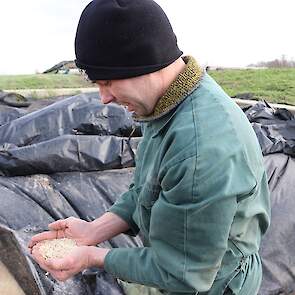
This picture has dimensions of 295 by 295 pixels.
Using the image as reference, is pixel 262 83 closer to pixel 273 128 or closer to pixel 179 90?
pixel 273 128

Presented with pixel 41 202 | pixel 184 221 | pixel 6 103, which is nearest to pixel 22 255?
pixel 41 202

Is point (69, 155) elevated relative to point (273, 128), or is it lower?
elevated

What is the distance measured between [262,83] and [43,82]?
132 inches

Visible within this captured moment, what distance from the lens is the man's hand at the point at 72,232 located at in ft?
5.59

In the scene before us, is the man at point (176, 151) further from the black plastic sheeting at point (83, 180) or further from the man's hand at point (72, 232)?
the black plastic sheeting at point (83, 180)

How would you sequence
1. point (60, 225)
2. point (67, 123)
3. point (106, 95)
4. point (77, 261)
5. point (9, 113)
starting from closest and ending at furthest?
point (106, 95) → point (77, 261) → point (60, 225) → point (67, 123) → point (9, 113)

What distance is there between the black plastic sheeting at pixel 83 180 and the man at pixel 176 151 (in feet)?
2.84

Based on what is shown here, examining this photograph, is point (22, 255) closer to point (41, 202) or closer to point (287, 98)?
point (41, 202)

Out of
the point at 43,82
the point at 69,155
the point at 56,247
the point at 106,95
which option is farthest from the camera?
the point at 43,82

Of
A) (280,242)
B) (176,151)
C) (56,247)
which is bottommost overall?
(280,242)

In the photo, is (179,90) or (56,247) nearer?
(179,90)

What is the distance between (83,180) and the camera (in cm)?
301

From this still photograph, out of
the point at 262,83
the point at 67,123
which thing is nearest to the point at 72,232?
the point at 67,123

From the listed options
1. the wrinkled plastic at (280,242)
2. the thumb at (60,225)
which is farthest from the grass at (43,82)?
the thumb at (60,225)
